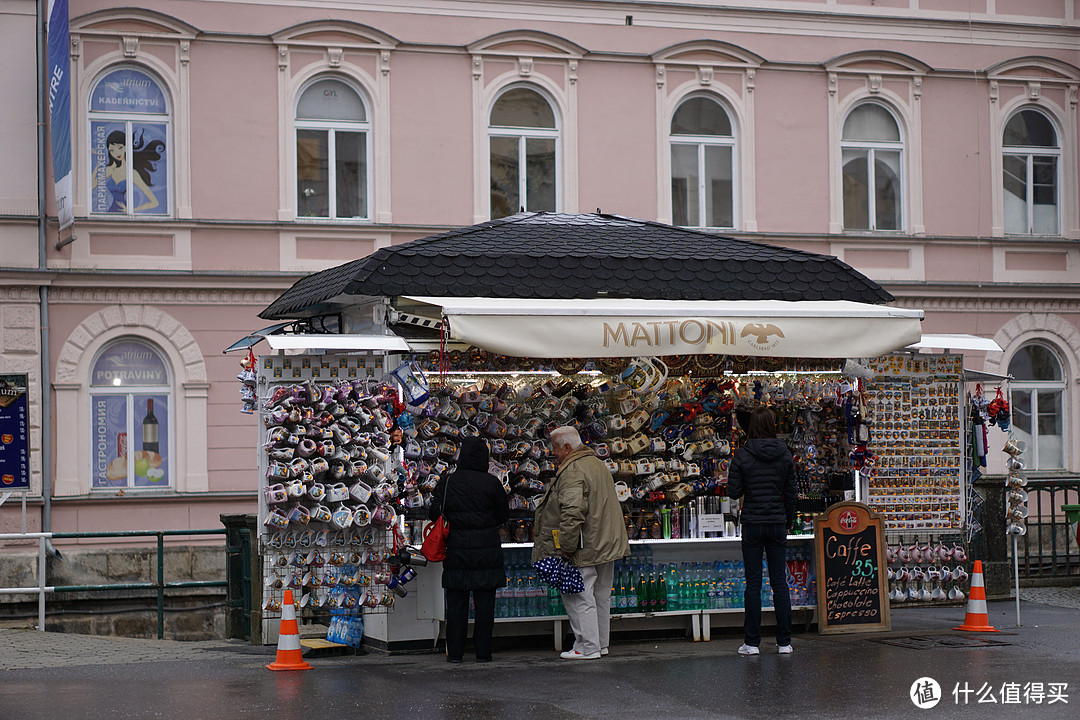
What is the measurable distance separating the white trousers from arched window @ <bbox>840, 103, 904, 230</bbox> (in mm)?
12658

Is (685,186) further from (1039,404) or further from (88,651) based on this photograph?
(88,651)

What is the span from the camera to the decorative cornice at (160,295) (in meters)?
18.9

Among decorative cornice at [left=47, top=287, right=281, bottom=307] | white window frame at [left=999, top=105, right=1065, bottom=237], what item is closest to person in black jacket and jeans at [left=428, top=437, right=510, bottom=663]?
decorative cornice at [left=47, top=287, right=281, bottom=307]

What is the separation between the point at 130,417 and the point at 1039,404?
43.8 ft

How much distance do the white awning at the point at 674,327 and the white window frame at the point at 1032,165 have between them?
12.3 metres

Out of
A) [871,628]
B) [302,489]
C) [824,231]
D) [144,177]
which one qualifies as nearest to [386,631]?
[302,489]

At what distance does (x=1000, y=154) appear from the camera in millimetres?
22406

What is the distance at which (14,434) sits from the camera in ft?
60.4

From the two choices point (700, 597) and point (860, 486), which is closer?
point (700, 597)

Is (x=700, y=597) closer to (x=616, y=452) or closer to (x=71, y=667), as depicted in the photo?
(x=616, y=452)

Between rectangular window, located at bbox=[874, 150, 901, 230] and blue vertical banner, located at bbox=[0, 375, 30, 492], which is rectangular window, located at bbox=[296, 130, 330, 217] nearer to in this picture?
blue vertical banner, located at bbox=[0, 375, 30, 492]

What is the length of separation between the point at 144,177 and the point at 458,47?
469 cm

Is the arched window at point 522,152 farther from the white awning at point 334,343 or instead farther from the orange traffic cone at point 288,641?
the orange traffic cone at point 288,641

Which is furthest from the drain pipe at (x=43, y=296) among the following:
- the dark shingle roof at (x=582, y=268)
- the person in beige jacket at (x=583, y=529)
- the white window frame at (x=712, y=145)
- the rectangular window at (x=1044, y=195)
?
the rectangular window at (x=1044, y=195)
